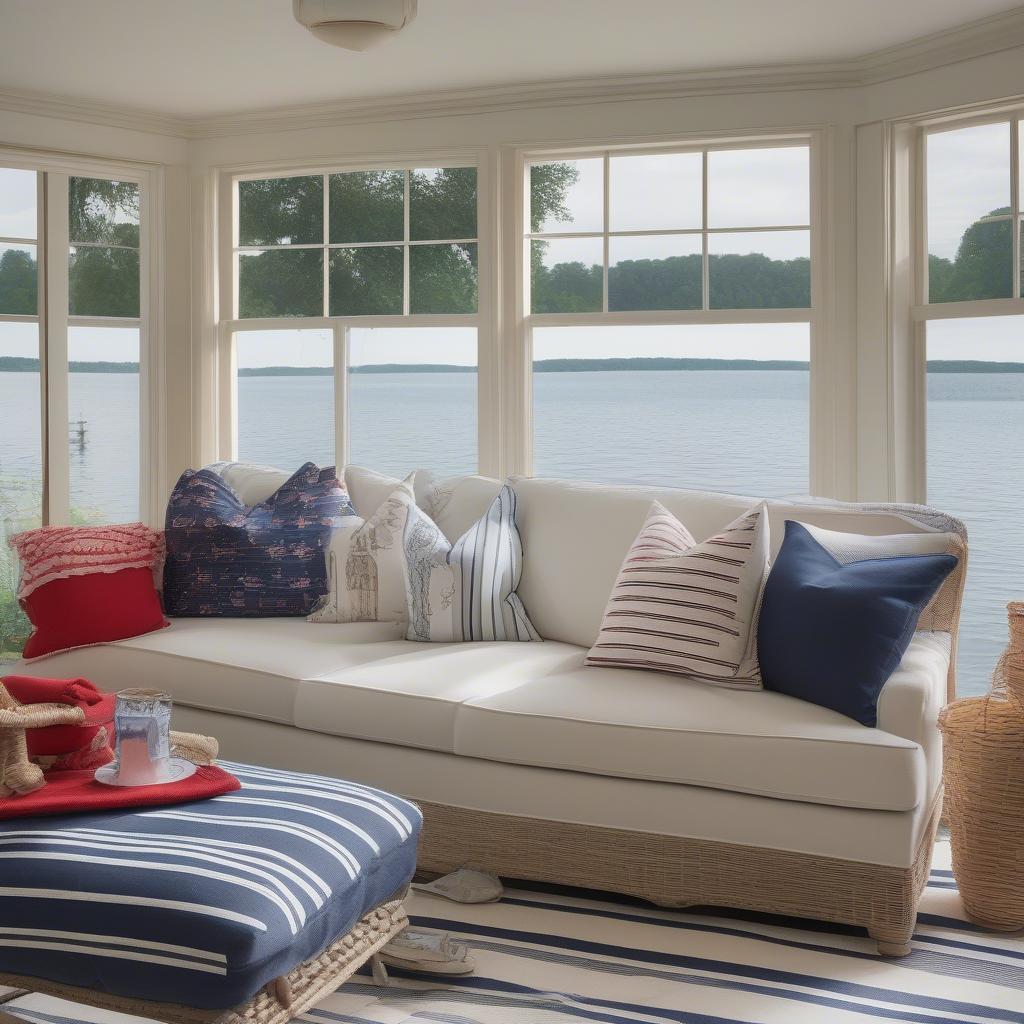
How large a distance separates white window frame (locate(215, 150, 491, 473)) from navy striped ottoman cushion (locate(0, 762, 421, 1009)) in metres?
2.86

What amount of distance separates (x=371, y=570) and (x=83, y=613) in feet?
2.99

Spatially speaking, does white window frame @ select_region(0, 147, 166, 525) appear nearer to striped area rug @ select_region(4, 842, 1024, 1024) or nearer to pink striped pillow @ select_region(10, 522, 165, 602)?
pink striped pillow @ select_region(10, 522, 165, 602)

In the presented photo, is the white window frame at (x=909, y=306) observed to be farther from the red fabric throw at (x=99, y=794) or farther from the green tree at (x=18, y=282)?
the green tree at (x=18, y=282)

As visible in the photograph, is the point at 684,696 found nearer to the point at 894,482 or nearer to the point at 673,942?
the point at 673,942

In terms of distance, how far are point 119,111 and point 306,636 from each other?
2805mm

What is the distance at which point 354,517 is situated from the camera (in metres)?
3.90

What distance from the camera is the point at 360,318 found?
16.4ft

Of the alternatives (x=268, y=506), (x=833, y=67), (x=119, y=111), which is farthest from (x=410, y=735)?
(x=119, y=111)

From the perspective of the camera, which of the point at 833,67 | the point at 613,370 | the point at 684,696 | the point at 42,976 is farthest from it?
the point at 613,370

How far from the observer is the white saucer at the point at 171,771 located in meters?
2.24

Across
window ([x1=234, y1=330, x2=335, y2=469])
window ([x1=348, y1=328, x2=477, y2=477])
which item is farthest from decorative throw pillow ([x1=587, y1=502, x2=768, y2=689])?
window ([x1=234, y1=330, x2=335, y2=469])

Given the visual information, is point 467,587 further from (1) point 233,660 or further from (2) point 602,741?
(2) point 602,741

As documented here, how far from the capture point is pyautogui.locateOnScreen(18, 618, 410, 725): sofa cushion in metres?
3.21

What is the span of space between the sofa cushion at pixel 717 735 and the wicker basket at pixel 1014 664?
0.14 m
